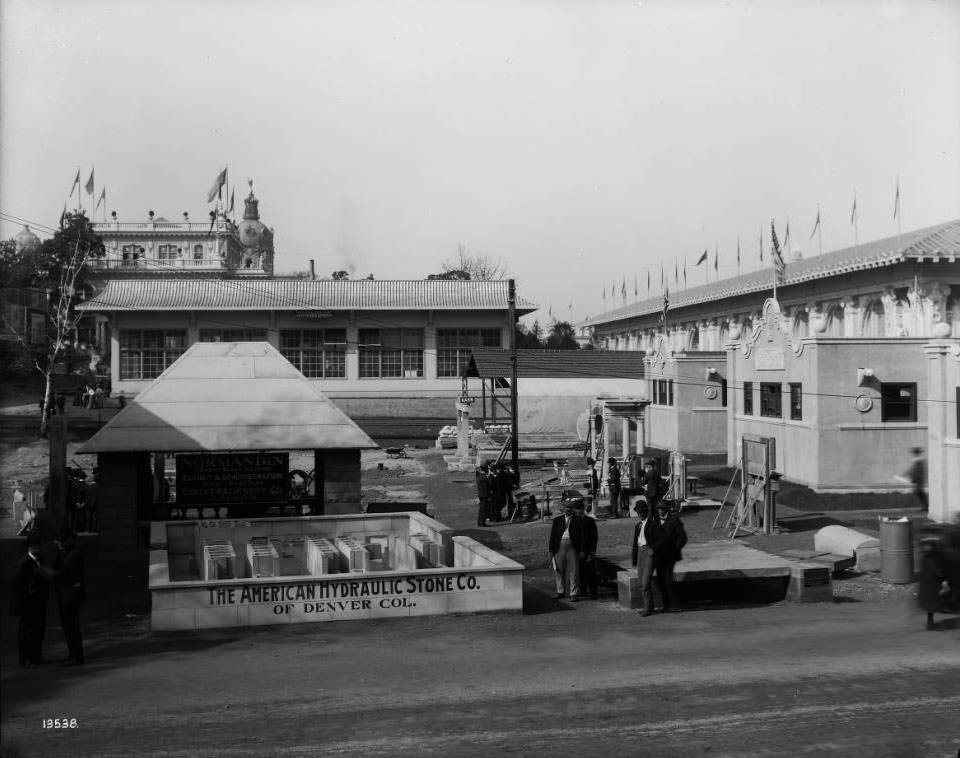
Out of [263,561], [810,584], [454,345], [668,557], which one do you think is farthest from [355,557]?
[454,345]

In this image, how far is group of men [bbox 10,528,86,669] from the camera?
10742 mm

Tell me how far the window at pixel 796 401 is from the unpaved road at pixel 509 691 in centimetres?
1565

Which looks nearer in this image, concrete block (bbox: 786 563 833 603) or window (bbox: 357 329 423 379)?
concrete block (bbox: 786 563 833 603)

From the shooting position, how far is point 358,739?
8.14 metres

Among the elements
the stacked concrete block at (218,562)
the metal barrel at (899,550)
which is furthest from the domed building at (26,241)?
the metal barrel at (899,550)

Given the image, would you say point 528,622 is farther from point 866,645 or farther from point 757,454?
point 757,454

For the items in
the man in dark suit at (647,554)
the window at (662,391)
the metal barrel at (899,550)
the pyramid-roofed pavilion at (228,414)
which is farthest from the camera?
the window at (662,391)

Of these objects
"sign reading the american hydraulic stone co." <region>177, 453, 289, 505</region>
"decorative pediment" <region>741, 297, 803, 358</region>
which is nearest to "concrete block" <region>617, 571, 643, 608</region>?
"sign reading the american hydraulic stone co." <region>177, 453, 289, 505</region>

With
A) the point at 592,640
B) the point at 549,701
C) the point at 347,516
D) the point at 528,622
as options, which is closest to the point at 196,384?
the point at 347,516

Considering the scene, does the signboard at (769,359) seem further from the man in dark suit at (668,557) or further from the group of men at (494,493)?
the man in dark suit at (668,557)

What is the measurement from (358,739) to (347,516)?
10.4 meters

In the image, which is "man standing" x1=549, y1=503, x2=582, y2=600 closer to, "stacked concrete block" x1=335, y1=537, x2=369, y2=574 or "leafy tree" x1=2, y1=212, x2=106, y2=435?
"stacked concrete block" x1=335, y1=537, x2=369, y2=574

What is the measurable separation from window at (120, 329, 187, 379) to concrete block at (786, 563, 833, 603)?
51.9 meters

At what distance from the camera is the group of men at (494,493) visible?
24.7 metres
